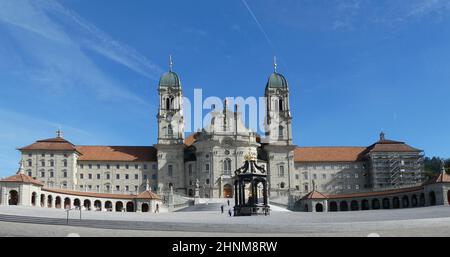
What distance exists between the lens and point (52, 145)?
10719cm

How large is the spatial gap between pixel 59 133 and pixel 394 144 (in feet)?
210

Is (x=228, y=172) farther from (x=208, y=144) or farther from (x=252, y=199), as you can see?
(x=252, y=199)

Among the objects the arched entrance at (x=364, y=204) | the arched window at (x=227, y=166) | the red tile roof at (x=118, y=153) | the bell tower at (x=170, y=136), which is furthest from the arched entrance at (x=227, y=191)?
the arched entrance at (x=364, y=204)

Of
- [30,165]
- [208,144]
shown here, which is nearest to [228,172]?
[208,144]

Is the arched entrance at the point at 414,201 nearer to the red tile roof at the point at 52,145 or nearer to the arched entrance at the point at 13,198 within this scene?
the arched entrance at the point at 13,198

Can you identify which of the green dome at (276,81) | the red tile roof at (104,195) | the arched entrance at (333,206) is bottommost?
the arched entrance at (333,206)

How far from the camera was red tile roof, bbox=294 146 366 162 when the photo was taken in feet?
371

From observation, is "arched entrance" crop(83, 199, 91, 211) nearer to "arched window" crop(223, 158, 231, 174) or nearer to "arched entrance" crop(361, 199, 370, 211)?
"arched window" crop(223, 158, 231, 174)

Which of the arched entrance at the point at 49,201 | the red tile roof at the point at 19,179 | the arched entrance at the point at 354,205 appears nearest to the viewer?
the red tile roof at the point at 19,179

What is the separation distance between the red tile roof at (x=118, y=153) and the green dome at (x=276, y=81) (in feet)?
86.0

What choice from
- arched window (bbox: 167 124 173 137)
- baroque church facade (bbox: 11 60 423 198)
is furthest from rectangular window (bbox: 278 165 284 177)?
arched window (bbox: 167 124 173 137)

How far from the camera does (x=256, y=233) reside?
38.3 metres

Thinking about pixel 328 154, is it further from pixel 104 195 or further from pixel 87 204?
pixel 87 204

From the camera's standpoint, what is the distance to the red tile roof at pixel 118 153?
362 ft
